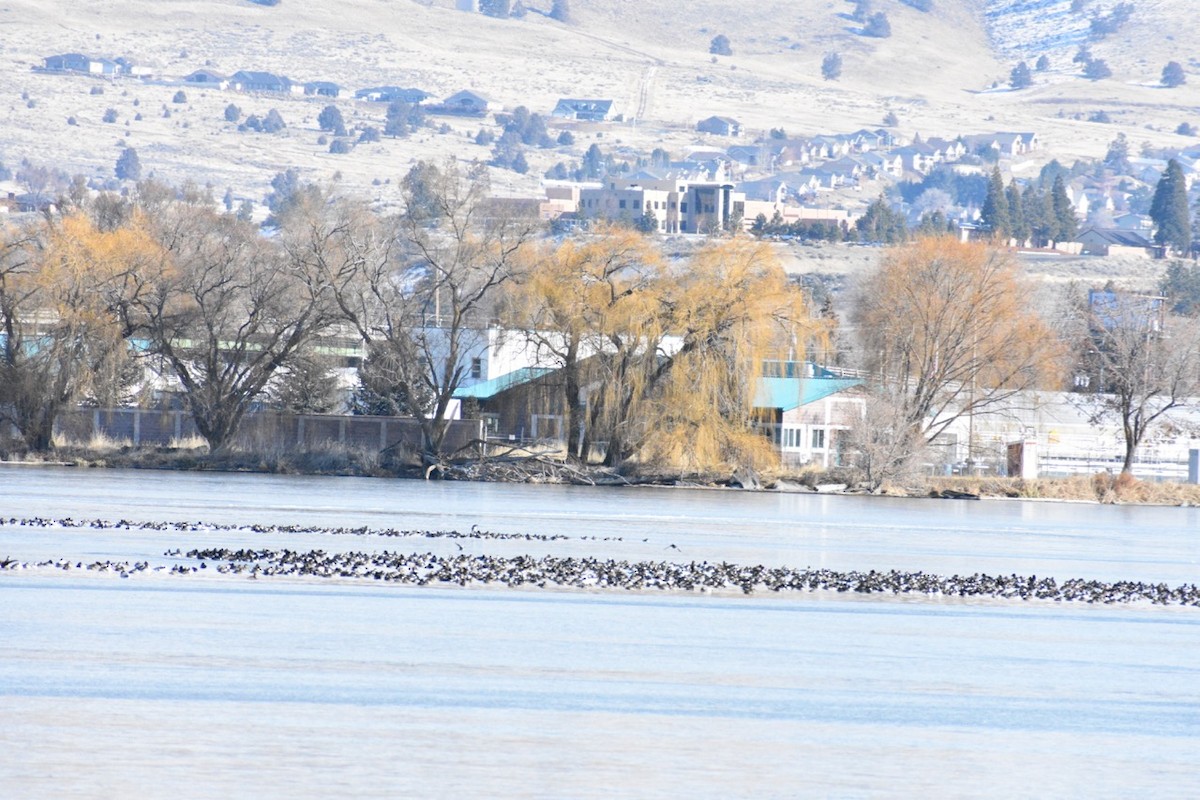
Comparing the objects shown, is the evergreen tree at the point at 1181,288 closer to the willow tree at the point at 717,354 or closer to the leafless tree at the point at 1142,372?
the leafless tree at the point at 1142,372

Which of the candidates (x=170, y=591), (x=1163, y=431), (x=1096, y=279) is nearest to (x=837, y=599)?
(x=170, y=591)

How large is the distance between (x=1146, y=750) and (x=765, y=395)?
1929 inches

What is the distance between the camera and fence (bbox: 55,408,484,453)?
68.0 m


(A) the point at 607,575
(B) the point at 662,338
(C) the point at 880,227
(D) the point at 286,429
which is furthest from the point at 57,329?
(C) the point at 880,227

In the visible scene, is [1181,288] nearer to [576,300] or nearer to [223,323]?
[576,300]

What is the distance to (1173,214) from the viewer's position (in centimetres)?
19412

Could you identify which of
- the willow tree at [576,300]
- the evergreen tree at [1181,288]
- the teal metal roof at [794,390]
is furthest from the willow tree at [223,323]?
the evergreen tree at [1181,288]

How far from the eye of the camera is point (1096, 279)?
173 metres

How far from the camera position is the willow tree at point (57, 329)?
211 feet

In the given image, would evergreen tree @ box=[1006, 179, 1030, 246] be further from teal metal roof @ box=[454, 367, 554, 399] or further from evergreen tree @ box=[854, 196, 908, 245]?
teal metal roof @ box=[454, 367, 554, 399]

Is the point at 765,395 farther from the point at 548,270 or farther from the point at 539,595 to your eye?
the point at 539,595

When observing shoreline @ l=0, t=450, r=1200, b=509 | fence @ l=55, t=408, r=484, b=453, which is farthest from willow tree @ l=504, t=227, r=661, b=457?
→ fence @ l=55, t=408, r=484, b=453

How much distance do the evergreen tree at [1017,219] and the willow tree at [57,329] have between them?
451 ft

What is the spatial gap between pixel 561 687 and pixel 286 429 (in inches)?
2023
